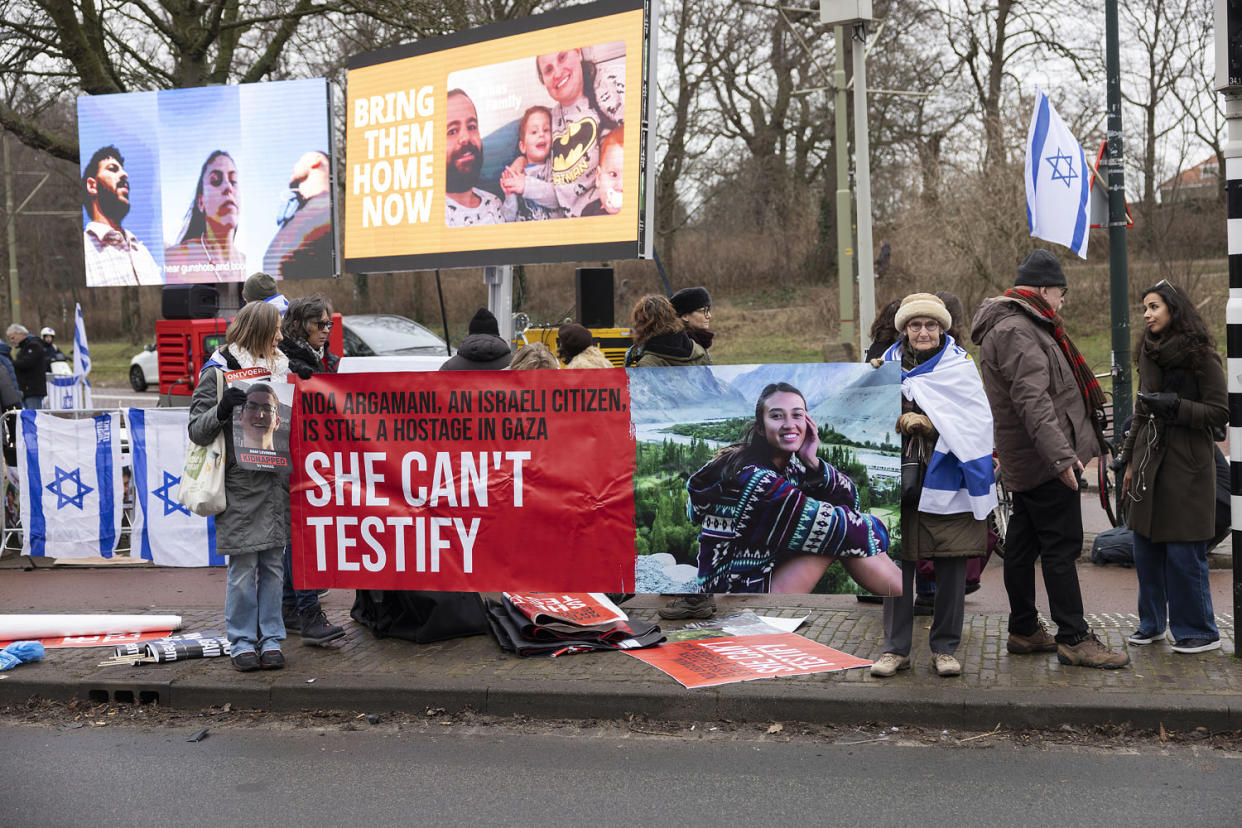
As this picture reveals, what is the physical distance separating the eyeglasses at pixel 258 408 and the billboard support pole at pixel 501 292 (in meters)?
4.14

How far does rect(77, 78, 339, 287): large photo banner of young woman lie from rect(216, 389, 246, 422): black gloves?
7026mm

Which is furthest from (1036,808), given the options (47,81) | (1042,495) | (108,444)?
(47,81)

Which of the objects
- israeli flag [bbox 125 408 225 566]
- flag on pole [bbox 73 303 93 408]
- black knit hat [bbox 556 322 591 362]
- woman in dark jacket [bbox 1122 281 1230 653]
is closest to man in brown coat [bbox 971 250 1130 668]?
woman in dark jacket [bbox 1122 281 1230 653]

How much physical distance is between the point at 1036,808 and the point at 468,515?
313cm

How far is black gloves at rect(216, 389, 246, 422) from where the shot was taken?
5.99 meters

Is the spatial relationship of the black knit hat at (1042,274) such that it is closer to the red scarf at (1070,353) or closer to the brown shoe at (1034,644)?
the red scarf at (1070,353)

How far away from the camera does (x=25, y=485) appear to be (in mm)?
9578

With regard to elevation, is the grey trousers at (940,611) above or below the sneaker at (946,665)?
above

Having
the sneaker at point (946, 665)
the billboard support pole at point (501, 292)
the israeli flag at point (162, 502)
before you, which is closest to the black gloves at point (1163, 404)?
the sneaker at point (946, 665)

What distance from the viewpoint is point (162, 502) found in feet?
30.4

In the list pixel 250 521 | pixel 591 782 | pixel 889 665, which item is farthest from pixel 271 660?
pixel 889 665

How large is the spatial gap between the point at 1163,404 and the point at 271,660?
4.55 m

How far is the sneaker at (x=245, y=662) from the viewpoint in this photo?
6230 mm

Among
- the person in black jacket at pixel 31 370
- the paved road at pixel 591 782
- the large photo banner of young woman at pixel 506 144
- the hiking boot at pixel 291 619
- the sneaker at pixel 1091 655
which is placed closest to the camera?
the paved road at pixel 591 782
